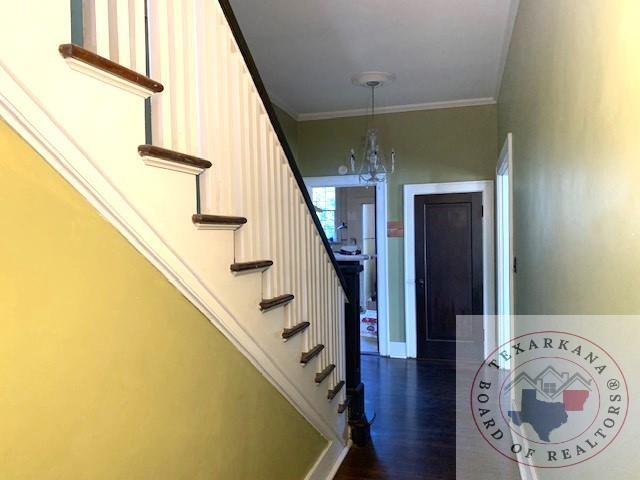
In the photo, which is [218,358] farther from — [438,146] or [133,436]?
[438,146]

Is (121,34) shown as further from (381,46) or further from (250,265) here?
(381,46)

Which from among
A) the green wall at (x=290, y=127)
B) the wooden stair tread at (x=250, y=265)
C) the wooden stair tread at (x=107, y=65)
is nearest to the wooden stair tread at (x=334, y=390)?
the wooden stair tread at (x=250, y=265)

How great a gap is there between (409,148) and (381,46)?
1.65 metres

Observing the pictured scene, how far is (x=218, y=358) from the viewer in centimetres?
148

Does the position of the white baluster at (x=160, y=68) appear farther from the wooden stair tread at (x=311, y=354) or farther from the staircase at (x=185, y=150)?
the wooden stair tread at (x=311, y=354)

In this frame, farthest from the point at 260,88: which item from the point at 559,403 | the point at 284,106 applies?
the point at 284,106

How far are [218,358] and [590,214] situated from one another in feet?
3.82

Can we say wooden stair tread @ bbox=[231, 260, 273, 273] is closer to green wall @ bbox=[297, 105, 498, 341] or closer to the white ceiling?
the white ceiling

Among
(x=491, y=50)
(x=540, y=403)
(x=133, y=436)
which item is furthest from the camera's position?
(x=491, y=50)

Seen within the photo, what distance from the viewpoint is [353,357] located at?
118 inches

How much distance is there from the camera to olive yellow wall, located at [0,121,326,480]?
2.73 feet

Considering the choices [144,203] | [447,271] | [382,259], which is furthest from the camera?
[382,259]

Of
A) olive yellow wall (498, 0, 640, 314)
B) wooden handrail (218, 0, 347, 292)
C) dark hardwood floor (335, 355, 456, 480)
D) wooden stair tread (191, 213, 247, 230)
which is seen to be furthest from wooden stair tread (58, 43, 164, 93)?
dark hardwood floor (335, 355, 456, 480)

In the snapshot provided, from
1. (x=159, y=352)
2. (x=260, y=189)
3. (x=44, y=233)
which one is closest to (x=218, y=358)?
(x=159, y=352)
